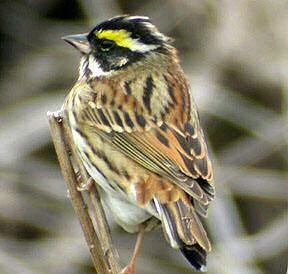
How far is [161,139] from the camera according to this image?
5.98 metres

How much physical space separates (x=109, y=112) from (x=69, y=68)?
417 cm

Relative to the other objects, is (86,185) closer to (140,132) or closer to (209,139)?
(140,132)

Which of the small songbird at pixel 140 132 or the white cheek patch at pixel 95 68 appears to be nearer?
the small songbird at pixel 140 132

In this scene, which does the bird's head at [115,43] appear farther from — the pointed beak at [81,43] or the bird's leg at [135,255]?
the bird's leg at [135,255]

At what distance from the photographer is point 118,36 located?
20.4 ft

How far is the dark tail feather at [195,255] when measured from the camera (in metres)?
5.29

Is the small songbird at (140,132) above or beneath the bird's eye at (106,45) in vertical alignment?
beneath

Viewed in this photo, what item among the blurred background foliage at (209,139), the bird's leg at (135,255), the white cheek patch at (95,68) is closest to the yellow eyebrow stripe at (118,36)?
the white cheek patch at (95,68)

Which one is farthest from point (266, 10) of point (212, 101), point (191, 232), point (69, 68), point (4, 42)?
point (191, 232)

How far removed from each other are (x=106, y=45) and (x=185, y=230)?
1.26 meters

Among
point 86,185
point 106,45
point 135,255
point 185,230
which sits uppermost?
point 106,45

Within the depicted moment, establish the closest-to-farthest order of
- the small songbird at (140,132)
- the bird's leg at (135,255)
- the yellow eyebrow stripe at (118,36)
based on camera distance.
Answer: the small songbird at (140,132) < the bird's leg at (135,255) < the yellow eyebrow stripe at (118,36)

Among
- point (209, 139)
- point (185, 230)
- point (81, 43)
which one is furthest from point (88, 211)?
point (209, 139)

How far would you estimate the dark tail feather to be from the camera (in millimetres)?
5285
